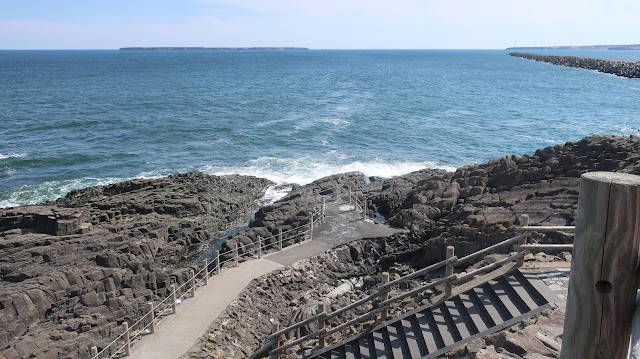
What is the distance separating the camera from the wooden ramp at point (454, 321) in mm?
8781

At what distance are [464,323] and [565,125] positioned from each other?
52604mm

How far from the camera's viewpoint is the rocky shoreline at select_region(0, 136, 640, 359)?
47.1 feet

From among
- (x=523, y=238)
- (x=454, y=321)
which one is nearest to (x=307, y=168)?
(x=523, y=238)

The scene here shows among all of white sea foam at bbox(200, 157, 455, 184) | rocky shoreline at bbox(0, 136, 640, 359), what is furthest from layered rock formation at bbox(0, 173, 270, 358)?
white sea foam at bbox(200, 157, 455, 184)

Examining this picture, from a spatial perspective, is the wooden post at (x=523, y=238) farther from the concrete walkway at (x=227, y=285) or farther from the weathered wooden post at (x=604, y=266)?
the concrete walkway at (x=227, y=285)

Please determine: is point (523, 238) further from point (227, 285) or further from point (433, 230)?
point (433, 230)

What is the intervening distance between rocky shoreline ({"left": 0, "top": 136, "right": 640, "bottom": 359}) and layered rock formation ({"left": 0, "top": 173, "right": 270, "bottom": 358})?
0.05m

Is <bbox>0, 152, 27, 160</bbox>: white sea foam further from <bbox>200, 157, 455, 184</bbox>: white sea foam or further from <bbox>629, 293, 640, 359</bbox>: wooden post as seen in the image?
<bbox>629, 293, 640, 359</bbox>: wooden post

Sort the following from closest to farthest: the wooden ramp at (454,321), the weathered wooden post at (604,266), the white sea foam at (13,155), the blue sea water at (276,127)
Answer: the weathered wooden post at (604,266) < the wooden ramp at (454,321) < the blue sea water at (276,127) < the white sea foam at (13,155)

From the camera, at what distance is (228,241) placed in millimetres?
21188

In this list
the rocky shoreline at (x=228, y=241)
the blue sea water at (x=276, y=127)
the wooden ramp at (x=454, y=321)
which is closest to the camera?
the wooden ramp at (x=454, y=321)

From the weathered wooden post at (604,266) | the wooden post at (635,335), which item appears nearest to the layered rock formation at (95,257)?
the weathered wooden post at (604,266)

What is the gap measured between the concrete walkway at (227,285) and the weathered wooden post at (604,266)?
11.0 m

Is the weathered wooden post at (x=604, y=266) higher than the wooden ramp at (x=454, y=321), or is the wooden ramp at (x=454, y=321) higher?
the weathered wooden post at (x=604, y=266)
